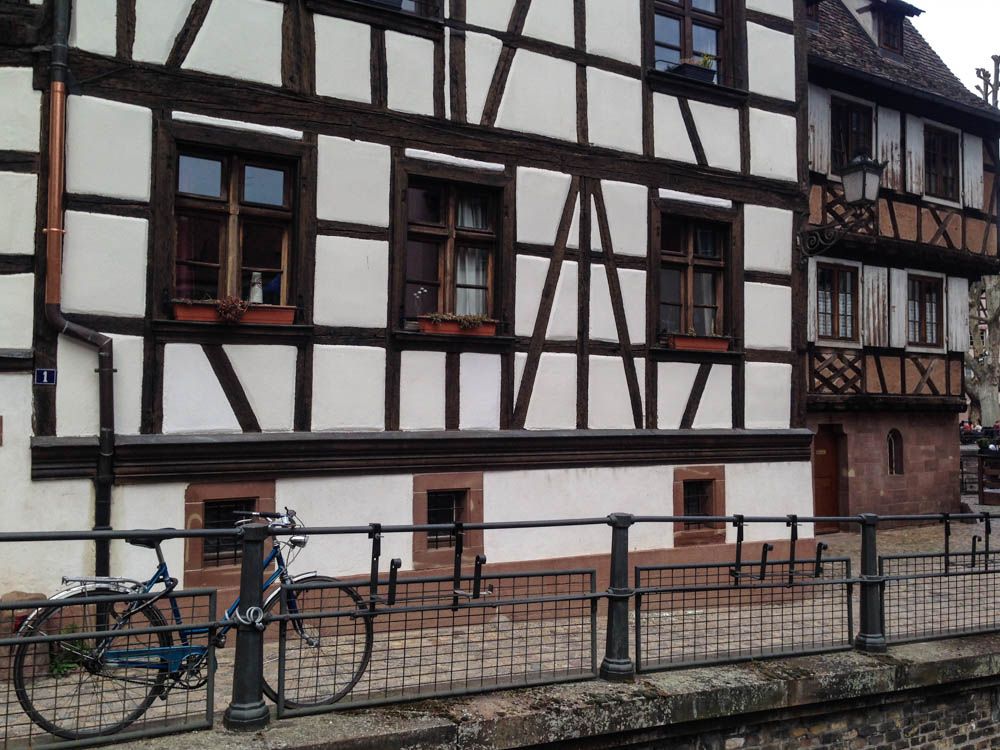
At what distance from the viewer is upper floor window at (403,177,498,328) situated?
28.3 ft

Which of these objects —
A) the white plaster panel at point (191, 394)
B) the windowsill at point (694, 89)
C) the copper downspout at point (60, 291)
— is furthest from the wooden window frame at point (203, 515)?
the windowsill at point (694, 89)

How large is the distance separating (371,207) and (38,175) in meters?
2.57

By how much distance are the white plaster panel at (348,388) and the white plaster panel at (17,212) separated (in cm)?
225

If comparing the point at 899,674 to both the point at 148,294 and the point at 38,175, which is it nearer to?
the point at 148,294

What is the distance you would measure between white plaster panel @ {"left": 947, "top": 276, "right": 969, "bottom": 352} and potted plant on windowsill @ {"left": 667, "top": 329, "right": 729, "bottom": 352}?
9154 millimetres

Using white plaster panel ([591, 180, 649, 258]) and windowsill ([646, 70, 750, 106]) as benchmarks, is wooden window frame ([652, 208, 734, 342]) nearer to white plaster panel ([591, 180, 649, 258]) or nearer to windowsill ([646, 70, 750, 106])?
white plaster panel ([591, 180, 649, 258])

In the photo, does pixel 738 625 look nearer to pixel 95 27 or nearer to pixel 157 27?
pixel 157 27

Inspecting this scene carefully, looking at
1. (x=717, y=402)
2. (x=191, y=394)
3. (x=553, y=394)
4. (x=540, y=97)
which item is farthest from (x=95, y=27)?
(x=717, y=402)

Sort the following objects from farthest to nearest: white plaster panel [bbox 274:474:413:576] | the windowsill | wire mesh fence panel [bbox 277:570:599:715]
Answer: the windowsill, white plaster panel [bbox 274:474:413:576], wire mesh fence panel [bbox 277:570:599:715]

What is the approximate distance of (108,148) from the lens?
7.07 metres

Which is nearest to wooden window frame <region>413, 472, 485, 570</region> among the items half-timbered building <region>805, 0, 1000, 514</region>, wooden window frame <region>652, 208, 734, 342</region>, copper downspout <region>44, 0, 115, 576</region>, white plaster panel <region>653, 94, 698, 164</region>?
copper downspout <region>44, 0, 115, 576</region>

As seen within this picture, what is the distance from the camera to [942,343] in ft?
57.1

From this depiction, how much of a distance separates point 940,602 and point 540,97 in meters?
5.62

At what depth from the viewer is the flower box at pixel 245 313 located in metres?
7.32
